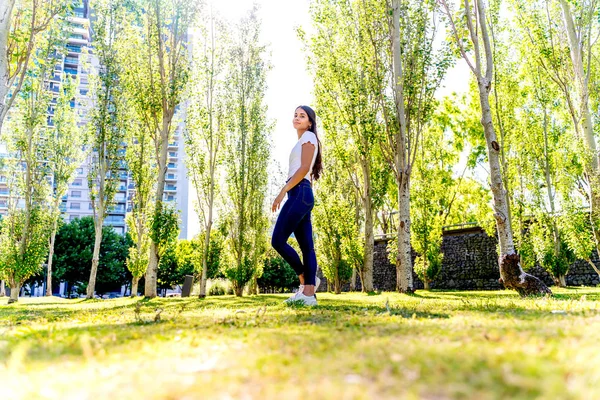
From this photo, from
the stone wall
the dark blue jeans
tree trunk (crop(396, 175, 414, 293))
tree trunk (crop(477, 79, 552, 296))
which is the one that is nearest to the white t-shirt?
the dark blue jeans

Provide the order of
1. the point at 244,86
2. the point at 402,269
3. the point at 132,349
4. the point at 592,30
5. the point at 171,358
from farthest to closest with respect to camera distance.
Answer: the point at 244,86
the point at 592,30
the point at 402,269
the point at 132,349
the point at 171,358

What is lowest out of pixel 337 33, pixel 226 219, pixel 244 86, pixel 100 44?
pixel 226 219

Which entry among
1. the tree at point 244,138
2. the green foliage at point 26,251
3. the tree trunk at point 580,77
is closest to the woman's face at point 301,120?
the tree at point 244,138

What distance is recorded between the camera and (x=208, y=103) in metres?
16.5

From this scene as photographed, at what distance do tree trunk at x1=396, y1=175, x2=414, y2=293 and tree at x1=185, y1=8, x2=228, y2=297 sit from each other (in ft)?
23.4

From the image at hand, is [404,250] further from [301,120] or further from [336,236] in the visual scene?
[301,120]

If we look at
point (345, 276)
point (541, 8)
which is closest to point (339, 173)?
point (345, 276)

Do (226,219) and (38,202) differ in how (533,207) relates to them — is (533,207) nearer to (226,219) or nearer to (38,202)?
(226,219)

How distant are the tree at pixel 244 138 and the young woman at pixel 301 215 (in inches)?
437

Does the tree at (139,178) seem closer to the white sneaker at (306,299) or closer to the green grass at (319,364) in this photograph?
the white sneaker at (306,299)

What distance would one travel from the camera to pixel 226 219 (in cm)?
1873

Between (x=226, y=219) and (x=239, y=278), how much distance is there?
311cm

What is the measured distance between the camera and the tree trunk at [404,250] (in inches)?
503

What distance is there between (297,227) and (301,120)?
5.16 feet
